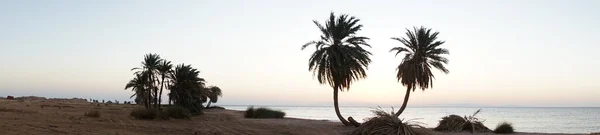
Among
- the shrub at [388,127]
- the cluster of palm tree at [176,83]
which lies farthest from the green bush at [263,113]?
the shrub at [388,127]

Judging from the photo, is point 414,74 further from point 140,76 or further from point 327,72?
point 140,76

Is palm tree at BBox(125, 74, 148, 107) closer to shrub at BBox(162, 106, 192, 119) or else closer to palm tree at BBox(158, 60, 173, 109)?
palm tree at BBox(158, 60, 173, 109)

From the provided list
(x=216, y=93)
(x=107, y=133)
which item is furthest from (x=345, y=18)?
(x=216, y=93)

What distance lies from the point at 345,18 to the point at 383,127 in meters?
13.5

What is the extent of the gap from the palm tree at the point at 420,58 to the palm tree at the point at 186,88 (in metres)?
20.6

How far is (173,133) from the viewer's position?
22234 millimetres

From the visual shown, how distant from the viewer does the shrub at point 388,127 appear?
18.5 metres

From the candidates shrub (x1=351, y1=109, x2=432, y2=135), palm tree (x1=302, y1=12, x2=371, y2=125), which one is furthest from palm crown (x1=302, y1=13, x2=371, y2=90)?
shrub (x1=351, y1=109, x2=432, y2=135)

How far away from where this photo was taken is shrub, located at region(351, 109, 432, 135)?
60.6 feet

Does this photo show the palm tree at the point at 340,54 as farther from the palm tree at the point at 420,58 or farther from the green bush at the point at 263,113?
the green bush at the point at 263,113

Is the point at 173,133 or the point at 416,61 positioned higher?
the point at 416,61

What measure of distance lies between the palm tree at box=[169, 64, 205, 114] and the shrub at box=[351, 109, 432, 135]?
2920cm

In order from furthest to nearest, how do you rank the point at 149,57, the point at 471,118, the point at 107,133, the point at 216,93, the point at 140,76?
the point at 216,93, the point at 140,76, the point at 149,57, the point at 471,118, the point at 107,133

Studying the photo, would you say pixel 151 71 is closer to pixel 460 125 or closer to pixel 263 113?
pixel 263 113
